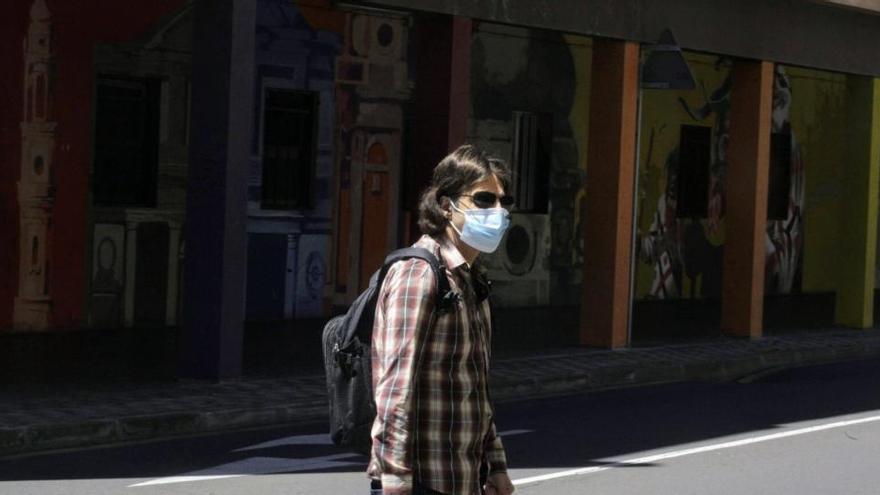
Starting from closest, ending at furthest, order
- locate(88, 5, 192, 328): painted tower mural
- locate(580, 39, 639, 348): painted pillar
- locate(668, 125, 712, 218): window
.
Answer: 1. locate(88, 5, 192, 328): painted tower mural
2. locate(580, 39, 639, 348): painted pillar
3. locate(668, 125, 712, 218): window

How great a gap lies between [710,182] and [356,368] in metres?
21.1

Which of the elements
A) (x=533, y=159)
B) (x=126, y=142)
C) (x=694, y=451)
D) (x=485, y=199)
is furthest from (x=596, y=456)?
(x=533, y=159)

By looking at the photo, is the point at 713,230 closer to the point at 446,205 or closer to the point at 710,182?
the point at 710,182

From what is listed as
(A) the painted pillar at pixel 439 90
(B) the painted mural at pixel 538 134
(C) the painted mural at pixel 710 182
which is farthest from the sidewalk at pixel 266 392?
(C) the painted mural at pixel 710 182

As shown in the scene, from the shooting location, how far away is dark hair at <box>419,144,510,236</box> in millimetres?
4996

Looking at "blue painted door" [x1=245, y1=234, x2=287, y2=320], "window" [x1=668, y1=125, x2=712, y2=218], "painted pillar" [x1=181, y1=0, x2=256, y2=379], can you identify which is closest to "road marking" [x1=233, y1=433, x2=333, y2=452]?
"painted pillar" [x1=181, y1=0, x2=256, y2=379]

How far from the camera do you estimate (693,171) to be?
25062 mm

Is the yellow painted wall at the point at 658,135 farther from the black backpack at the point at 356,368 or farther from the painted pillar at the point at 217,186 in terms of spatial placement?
the black backpack at the point at 356,368

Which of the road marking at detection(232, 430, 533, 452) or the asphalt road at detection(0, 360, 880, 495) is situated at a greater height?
the asphalt road at detection(0, 360, 880, 495)

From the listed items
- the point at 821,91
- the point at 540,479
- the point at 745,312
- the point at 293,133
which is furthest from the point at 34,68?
the point at 821,91

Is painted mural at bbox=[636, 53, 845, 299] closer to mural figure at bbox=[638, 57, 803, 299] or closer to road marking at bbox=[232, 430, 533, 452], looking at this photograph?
mural figure at bbox=[638, 57, 803, 299]

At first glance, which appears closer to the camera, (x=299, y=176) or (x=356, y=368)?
(x=356, y=368)

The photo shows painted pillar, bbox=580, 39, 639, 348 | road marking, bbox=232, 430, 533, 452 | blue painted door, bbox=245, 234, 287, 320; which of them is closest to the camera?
road marking, bbox=232, 430, 533, 452

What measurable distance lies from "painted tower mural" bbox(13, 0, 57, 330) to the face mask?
1157 centimetres
